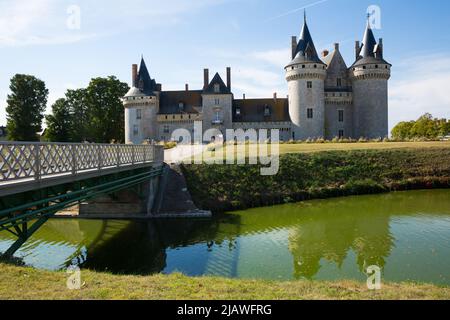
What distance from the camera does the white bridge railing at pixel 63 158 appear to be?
281 inches

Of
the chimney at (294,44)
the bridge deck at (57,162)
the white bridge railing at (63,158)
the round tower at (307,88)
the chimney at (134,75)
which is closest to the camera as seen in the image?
the bridge deck at (57,162)

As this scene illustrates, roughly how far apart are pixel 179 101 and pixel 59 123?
15842mm

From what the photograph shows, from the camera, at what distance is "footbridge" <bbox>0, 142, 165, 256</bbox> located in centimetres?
702

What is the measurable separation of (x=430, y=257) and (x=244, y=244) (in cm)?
567

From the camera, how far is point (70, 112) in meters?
46.5

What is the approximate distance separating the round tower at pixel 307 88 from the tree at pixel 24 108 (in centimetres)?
3004

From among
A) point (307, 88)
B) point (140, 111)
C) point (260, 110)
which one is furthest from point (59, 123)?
point (307, 88)

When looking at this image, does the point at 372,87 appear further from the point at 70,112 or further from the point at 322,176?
the point at 70,112

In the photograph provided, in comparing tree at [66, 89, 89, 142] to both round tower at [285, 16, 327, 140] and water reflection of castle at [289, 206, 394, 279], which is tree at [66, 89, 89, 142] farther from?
water reflection of castle at [289, 206, 394, 279]

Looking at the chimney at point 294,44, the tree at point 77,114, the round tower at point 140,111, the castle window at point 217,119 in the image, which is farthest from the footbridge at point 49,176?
the tree at point 77,114

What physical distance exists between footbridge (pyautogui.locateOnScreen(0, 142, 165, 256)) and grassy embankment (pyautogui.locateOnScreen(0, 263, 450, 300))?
4.31 feet

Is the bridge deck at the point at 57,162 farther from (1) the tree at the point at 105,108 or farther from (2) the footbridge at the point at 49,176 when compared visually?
(1) the tree at the point at 105,108
